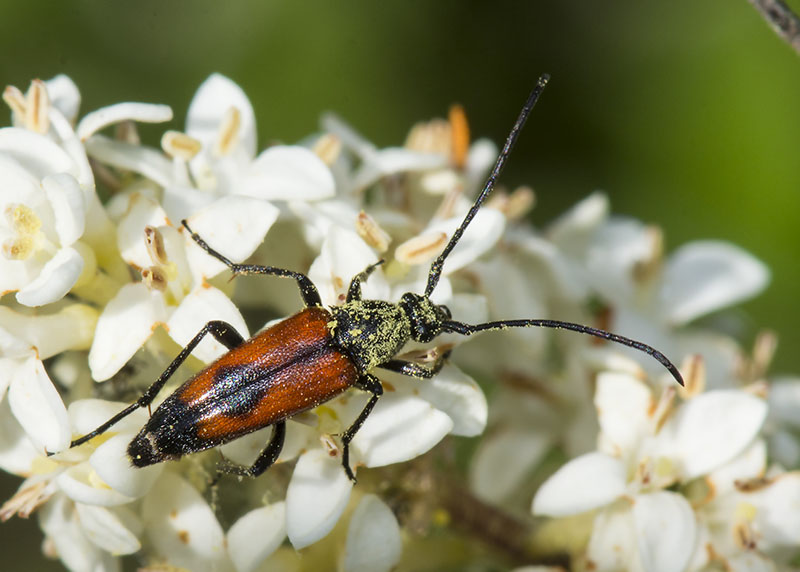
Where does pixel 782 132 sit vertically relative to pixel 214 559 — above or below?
above

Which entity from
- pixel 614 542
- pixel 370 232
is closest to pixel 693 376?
pixel 614 542

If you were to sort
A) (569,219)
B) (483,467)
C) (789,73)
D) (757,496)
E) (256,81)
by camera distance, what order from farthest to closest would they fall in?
(256,81)
(789,73)
(569,219)
(483,467)
(757,496)

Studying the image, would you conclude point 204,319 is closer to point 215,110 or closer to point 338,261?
point 338,261

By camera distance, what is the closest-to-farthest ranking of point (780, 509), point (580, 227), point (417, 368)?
point (417, 368) < point (780, 509) < point (580, 227)

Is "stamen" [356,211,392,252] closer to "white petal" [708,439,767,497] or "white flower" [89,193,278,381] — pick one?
"white flower" [89,193,278,381]

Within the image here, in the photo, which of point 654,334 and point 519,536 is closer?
point 519,536

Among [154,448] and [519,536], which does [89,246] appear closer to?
[154,448]

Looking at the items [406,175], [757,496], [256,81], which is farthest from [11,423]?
[256,81]
